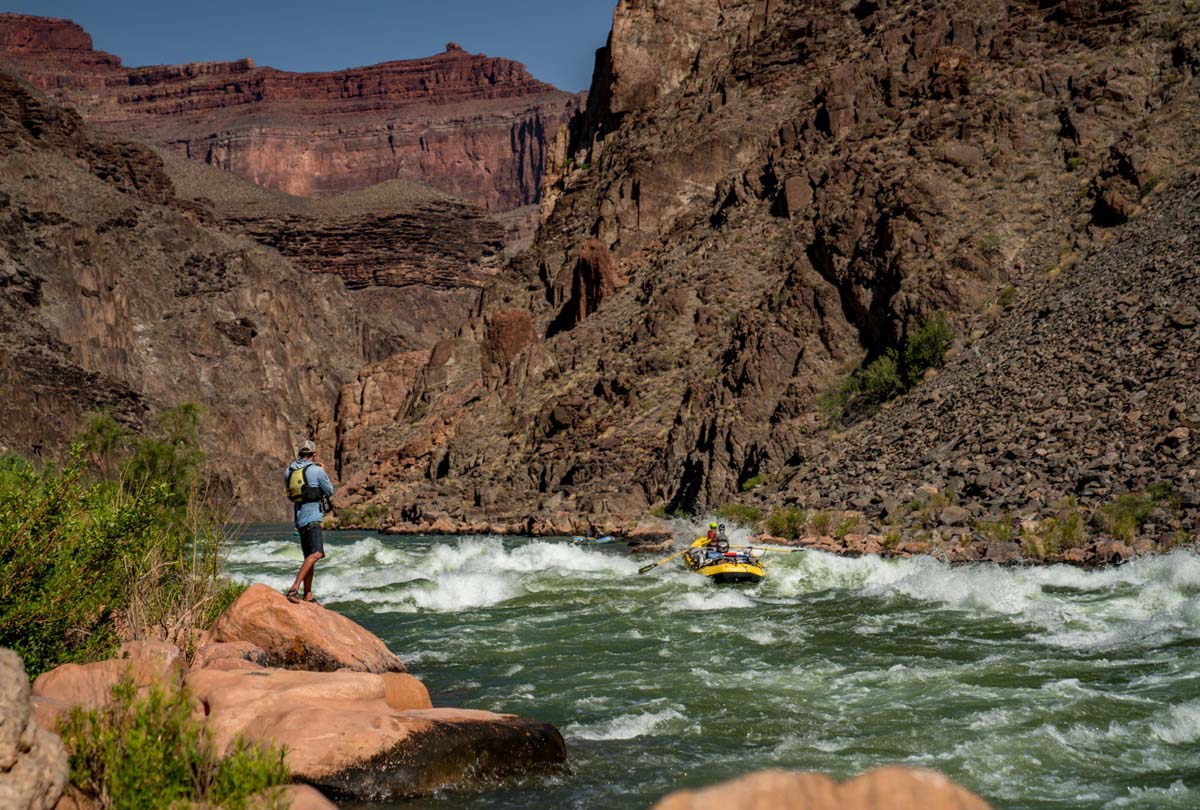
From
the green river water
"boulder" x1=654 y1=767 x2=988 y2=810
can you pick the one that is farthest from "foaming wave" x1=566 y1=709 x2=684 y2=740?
"boulder" x1=654 y1=767 x2=988 y2=810

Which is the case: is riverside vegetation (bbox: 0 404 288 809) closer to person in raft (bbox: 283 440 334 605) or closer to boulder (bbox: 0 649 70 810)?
boulder (bbox: 0 649 70 810)

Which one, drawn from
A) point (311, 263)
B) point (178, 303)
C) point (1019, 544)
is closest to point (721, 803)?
point (1019, 544)

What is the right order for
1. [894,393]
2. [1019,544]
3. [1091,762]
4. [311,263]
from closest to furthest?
1. [1091,762]
2. [1019,544]
3. [894,393]
4. [311,263]

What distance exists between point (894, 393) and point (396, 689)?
98.4 ft

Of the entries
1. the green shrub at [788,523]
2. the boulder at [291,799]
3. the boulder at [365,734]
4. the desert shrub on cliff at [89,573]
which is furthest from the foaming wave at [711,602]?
the boulder at [291,799]

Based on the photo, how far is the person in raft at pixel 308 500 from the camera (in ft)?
38.9

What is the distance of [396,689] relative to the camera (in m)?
9.60

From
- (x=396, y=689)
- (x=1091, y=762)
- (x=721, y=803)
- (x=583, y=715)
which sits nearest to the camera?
(x=721, y=803)

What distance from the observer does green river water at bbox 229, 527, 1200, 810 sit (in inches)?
346

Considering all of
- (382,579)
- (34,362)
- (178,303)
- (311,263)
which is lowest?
(382,579)

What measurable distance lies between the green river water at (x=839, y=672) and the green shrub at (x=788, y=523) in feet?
19.2

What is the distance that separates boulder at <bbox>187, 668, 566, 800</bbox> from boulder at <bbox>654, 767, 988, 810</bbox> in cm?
465

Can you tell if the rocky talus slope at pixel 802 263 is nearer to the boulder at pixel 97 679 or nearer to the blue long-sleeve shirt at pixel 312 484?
the blue long-sleeve shirt at pixel 312 484

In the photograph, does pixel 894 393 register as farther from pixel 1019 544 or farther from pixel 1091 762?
pixel 1091 762
